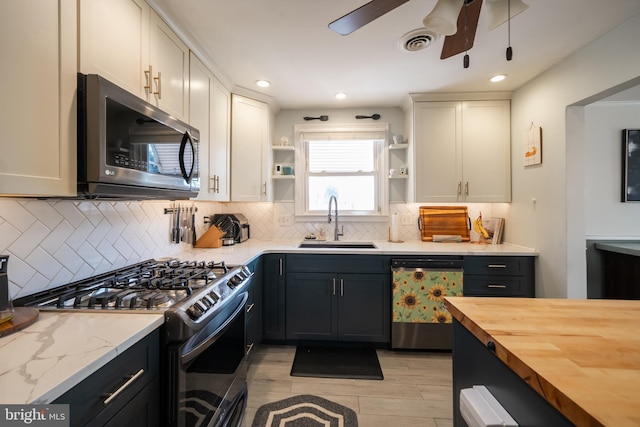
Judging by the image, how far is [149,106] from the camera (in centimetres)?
133

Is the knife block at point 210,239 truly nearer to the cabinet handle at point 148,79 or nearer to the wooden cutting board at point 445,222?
the cabinet handle at point 148,79

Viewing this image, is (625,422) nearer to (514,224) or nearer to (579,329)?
(579,329)

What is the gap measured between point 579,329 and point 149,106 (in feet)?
6.06

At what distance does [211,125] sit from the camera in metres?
2.29

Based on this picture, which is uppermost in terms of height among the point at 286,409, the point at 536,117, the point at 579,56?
the point at 579,56

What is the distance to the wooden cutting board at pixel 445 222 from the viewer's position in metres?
3.04

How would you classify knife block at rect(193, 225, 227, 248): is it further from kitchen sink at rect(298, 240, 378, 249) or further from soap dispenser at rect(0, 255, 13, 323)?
soap dispenser at rect(0, 255, 13, 323)

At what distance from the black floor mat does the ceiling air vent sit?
95.3 inches

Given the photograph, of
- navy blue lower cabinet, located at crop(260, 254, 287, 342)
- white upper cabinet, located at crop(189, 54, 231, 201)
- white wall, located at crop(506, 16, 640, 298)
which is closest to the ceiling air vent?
white wall, located at crop(506, 16, 640, 298)

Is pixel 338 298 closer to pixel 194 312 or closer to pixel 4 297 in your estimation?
pixel 194 312

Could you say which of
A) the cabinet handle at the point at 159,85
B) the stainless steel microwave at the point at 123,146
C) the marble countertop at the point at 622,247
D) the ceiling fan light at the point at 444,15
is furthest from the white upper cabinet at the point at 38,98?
the marble countertop at the point at 622,247

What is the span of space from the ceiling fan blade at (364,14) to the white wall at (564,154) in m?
1.61

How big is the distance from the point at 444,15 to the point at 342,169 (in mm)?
2160

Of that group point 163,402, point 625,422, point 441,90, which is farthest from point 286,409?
point 441,90
